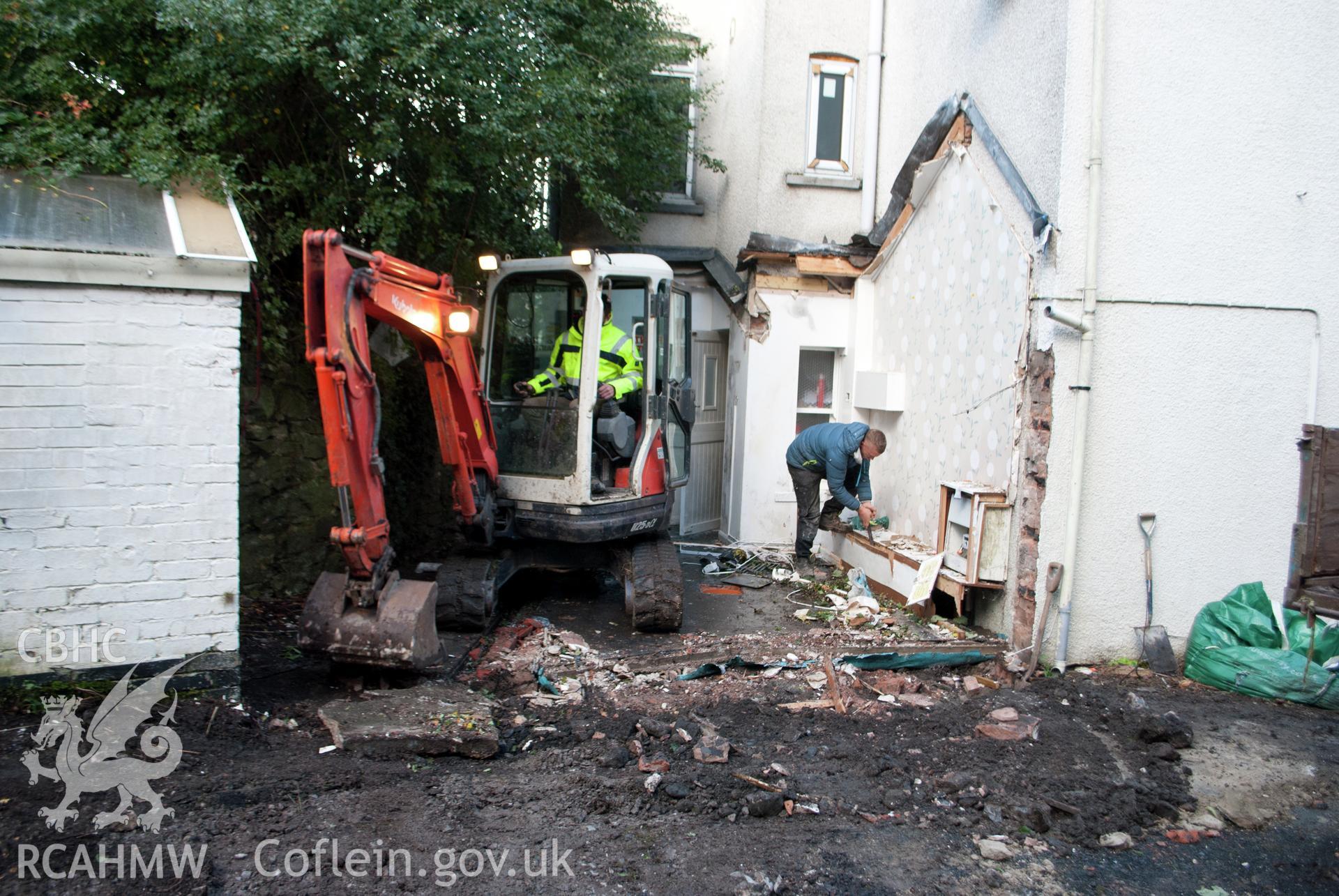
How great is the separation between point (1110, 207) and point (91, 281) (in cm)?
560

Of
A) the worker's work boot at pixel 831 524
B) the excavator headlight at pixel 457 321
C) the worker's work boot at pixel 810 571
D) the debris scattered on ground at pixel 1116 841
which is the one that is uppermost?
the excavator headlight at pixel 457 321

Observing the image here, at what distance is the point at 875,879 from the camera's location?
3309 mm

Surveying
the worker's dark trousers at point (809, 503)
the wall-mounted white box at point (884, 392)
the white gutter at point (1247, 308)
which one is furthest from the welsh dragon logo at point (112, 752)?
the wall-mounted white box at point (884, 392)

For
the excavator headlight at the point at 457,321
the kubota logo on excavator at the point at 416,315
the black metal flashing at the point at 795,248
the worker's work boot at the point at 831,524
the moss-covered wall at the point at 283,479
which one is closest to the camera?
the kubota logo on excavator at the point at 416,315

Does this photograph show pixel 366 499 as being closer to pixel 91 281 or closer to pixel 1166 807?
pixel 91 281

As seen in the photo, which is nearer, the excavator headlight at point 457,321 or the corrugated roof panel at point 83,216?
the corrugated roof panel at point 83,216

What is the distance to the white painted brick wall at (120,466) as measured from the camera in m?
4.14

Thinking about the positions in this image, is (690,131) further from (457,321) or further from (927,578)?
(927,578)

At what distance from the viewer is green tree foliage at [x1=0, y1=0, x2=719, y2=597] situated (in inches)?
202

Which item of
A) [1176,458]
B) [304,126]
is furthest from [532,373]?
[1176,458]

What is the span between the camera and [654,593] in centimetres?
625

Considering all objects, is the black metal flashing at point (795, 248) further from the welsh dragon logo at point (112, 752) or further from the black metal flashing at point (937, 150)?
the welsh dragon logo at point (112, 752)

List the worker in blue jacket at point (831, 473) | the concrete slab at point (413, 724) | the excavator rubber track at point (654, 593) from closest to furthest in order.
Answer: the concrete slab at point (413, 724)
the excavator rubber track at point (654, 593)
the worker in blue jacket at point (831, 473)

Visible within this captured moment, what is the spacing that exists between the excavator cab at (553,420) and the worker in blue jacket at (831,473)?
1.66m
